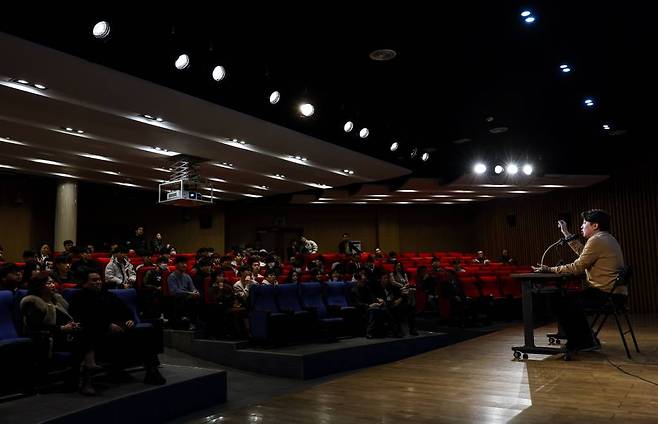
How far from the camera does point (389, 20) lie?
4953 mm

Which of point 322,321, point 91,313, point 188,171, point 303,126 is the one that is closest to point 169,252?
point 188,171

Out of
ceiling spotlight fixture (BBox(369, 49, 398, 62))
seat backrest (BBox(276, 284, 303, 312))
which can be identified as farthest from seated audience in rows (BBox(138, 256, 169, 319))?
ceiling spotlight fixture (BBox(369, 49, 398, 62))

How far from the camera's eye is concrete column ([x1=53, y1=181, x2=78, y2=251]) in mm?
11055

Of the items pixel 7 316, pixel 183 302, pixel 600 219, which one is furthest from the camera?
pixel 183 302

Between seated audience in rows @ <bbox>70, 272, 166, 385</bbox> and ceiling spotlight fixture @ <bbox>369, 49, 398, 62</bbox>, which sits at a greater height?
ceiling spotlight fixture @ <bbox>369, 49, 398, 62</bbox>

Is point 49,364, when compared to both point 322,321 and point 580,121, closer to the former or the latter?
point 322,321

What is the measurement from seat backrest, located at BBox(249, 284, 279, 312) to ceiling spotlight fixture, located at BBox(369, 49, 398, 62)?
2.82m

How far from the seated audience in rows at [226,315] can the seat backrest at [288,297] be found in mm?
427

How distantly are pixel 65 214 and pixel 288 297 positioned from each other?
7.13m

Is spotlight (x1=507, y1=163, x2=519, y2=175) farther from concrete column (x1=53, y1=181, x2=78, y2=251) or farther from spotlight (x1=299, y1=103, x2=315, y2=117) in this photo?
concrete column (x1=53, y1=181, x2=78, y2=251)

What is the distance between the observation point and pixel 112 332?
4012 mm

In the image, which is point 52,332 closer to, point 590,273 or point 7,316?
point 7,316

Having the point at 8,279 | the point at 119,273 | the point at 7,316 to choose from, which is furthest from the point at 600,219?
the point at 119,273

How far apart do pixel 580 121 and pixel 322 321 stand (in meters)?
5.32
